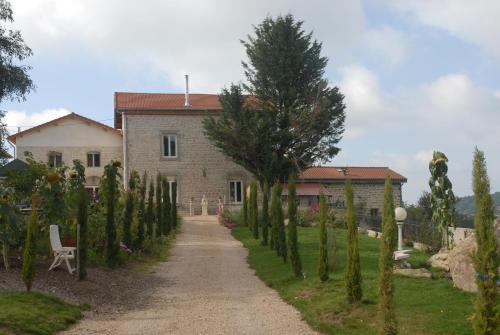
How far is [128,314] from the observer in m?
10.3

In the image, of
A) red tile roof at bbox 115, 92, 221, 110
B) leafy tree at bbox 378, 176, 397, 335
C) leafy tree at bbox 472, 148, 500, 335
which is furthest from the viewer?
red tile roof at bbox 115, 92, 221, 110

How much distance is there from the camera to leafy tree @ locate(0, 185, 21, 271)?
11.9 metres

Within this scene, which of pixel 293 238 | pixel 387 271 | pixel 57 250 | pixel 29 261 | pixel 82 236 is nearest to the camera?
pixel 387 271

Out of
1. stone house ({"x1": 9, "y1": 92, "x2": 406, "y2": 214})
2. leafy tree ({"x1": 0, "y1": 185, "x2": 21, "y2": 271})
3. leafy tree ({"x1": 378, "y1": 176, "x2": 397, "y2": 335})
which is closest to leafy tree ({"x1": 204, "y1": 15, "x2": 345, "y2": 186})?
stone house ({"x1": 9, "y1": 92, "x2": 406, "y2": 214})

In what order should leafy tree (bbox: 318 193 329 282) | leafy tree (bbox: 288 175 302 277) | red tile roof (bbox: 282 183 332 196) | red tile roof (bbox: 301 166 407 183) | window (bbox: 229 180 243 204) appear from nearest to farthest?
leafy tree (bbox: 318 193 329 282) → leafy tree (bbox: 288 175 302 277) → window (bbox: 229 180 243 204) → red tile roof (bbox: 282 183 332 196) → red tile roof (bbox: 301 166 407 183)

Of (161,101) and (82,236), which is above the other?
(161,101)

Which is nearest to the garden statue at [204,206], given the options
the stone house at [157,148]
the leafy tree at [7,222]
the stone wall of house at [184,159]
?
the stone house at [157,148]

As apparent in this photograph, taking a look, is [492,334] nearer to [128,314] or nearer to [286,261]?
[128,314]

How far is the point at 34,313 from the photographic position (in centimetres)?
882

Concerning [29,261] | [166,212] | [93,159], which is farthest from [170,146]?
[29,261]

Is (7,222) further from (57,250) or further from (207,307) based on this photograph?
(207,307)

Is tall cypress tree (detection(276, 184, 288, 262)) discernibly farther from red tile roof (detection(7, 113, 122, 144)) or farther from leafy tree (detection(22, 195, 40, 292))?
red tile roof (detection(7, 113, 122, 144))

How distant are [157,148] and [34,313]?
30.6 meters

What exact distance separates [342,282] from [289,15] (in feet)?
90.0
